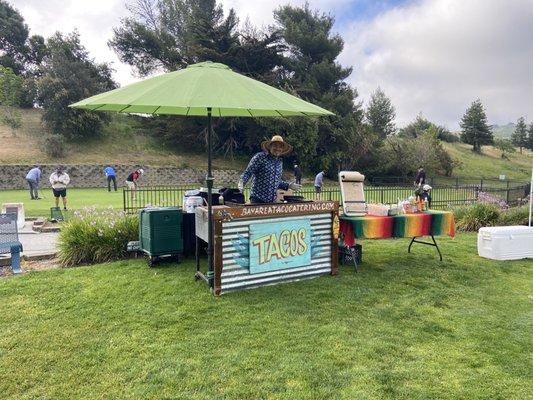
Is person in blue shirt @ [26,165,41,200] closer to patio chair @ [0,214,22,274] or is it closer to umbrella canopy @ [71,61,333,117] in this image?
patio chair @ [0,214,22,274]

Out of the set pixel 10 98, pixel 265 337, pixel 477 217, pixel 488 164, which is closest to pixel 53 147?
pixel 10 98

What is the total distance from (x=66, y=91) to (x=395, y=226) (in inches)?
1309

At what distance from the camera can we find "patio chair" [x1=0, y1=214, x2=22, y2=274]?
20.1 feet

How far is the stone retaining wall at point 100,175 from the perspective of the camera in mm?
26812

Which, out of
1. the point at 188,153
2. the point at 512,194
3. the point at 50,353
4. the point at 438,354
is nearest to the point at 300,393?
the point at 438,354

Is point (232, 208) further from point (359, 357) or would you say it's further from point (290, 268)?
point (359, 357)

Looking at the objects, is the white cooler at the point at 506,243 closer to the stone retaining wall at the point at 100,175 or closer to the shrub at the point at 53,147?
the stone retaining wall at the point at 100,175

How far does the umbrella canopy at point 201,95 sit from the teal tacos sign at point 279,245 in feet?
4.89

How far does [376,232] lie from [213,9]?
153 ft

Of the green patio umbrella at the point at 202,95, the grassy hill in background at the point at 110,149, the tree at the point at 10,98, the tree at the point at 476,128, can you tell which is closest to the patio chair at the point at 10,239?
the green patio umbrella at the point at 202,95

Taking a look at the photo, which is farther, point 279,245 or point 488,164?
point 488,164

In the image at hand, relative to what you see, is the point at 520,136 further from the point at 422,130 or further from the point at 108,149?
the point at 108,149

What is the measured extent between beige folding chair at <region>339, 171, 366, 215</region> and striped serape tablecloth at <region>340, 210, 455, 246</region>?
18 centimetres

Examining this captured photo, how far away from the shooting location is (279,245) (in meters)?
5.40
